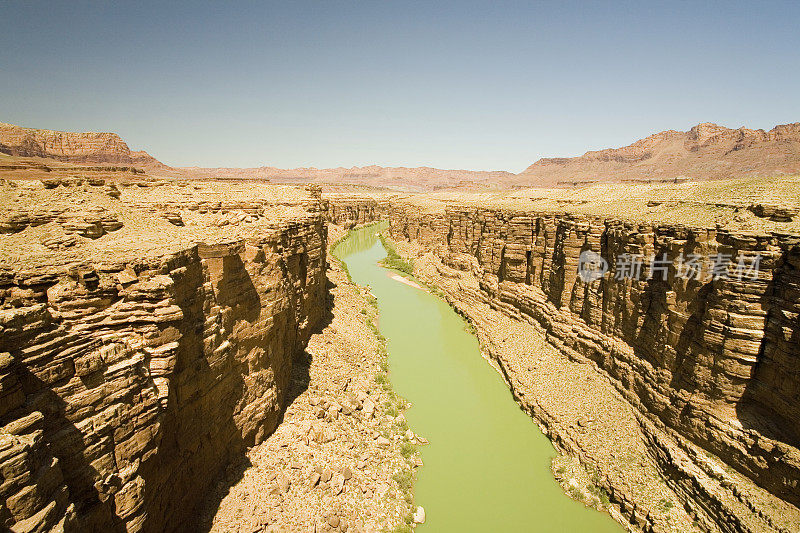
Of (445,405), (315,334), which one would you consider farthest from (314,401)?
(445,405)

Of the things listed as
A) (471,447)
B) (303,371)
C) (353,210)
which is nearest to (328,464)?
(303,371)

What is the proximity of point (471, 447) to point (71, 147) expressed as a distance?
291ft

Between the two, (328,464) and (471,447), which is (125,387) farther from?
(471,447)

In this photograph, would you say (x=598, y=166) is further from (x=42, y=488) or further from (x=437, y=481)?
(x=42, y=488)

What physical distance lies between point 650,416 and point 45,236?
19.8m

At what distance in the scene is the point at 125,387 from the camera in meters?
6.40

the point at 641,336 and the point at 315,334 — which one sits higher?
the point at 641,336

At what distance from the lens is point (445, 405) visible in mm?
18859

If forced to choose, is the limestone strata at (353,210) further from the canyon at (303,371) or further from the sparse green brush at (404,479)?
the sparse green brush at (404,479)

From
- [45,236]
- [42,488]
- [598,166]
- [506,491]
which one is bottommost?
[506,491]

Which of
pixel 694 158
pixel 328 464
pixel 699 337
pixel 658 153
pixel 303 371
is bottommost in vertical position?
pixel 328 464

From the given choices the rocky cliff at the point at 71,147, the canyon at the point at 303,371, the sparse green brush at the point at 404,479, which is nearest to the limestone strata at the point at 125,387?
the canyon at the point at 303,371

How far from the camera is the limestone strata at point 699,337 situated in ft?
34.6

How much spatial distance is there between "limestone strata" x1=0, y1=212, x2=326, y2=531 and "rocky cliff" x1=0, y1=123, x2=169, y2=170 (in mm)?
65546
